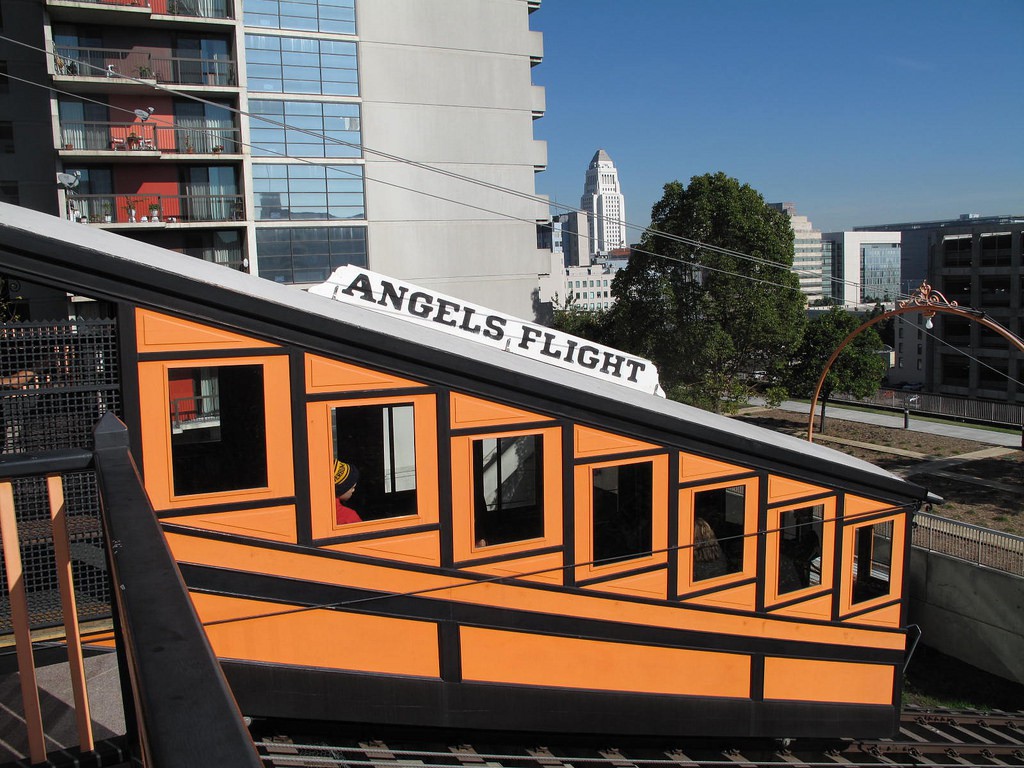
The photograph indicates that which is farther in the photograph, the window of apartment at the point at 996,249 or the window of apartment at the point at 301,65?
the window of apartment at the point at 996,249

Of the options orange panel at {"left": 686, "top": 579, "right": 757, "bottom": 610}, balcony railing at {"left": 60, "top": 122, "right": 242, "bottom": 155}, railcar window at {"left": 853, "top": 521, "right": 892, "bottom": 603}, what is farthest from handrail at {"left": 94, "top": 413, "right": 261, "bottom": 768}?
balcony railing at {"left": 60, "top": 122, "right": 242, "bottom": 155}

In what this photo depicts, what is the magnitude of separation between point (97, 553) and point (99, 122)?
75.8 ft

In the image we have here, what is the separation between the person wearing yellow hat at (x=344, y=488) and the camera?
23.2 feet

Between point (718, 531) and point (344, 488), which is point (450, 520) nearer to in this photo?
point (344, 488)

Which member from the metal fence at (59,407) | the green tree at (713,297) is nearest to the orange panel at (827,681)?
the metal fence at (59,407)

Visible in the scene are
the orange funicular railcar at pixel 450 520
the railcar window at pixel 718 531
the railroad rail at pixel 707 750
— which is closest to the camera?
the orange funicular railcar at pixel 450 520

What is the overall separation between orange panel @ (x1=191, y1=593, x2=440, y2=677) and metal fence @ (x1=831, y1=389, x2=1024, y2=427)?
3711cm

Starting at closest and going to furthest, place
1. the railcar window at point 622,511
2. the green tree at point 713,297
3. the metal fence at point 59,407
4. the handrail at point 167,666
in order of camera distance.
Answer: the handrail at point 167,666 < the metal fence at point 59,407 < the railcar window at point 622,511 < the green tree at point 713,297

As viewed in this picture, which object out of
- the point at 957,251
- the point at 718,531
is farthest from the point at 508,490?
the point at 957,251

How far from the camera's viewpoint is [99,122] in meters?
24.5

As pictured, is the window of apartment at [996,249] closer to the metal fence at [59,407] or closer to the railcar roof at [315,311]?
the railcar roof at [315,311]

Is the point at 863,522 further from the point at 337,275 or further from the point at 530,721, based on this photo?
the point at 337,275

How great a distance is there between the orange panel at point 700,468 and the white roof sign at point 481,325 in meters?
2.09

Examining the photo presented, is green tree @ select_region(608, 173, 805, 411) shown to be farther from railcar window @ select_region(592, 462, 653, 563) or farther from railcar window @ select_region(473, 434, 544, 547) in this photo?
railcar window @ select_region(473, 434, 544, 547)
